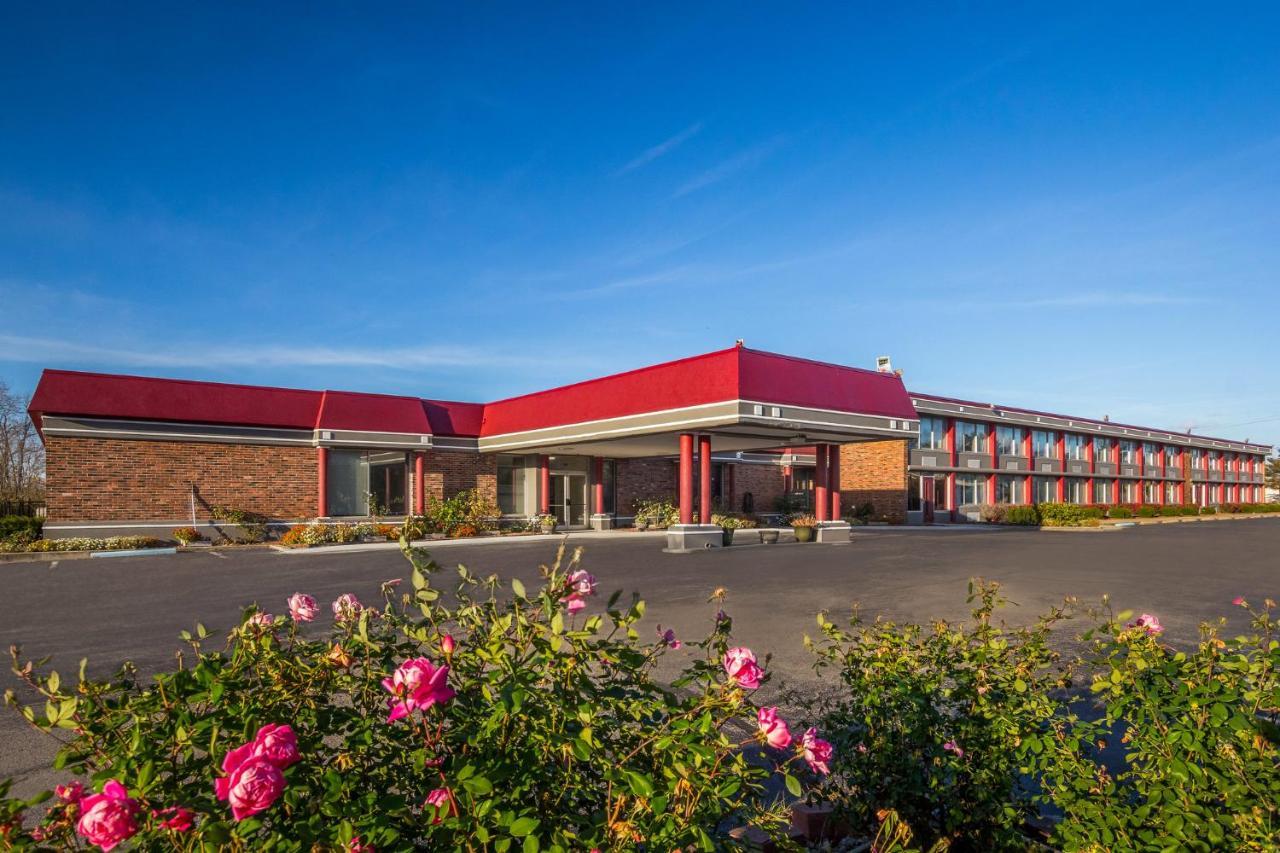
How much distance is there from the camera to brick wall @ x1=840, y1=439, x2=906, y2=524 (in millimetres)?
38438

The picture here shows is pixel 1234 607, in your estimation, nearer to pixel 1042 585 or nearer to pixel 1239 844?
pixel 1042 585

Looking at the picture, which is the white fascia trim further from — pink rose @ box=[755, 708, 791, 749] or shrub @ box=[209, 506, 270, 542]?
pink rose @ box=[755, 708, 791, 749]

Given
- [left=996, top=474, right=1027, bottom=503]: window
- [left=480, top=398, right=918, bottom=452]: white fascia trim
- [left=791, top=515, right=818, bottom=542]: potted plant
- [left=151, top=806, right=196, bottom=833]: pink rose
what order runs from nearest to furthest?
[left=151, top=806, right=196, bottom=833]: pink rose, [left=480, top=398, right=918, bottom=452]: white fascia trim, [left=791, top=515, right=818, bottom=542]: potted plant, [left=996, top=474, right=1027, bottom=503]: window

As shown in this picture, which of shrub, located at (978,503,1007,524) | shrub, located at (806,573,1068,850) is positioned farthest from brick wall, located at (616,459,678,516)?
shrub, located at (806,573,1068,850)

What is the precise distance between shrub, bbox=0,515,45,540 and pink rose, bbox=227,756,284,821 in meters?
25.8

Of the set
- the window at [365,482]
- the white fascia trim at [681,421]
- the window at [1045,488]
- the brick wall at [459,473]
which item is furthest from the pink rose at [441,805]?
the window at [1045,488]

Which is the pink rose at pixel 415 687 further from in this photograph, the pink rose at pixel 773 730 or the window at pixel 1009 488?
the window at pixel 1009 488

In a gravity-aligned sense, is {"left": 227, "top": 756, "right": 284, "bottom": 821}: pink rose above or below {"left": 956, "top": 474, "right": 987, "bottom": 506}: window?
above

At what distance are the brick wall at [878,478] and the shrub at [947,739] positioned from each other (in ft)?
→ 117

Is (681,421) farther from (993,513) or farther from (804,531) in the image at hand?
(993,513)

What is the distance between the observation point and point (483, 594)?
12031mm

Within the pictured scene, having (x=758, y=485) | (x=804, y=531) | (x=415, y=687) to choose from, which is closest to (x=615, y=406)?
(x=804, y=531)

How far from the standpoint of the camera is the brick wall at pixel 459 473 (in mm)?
28297

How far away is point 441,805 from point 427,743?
302 millimetres
